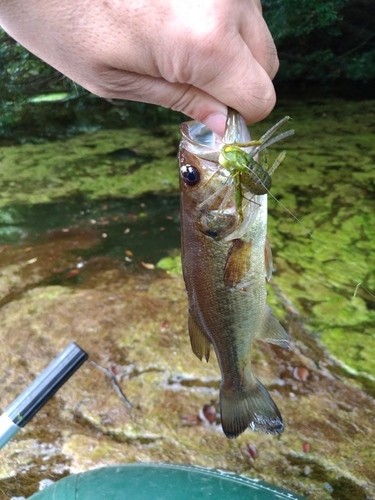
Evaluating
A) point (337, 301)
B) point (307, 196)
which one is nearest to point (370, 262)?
point (337, 301)

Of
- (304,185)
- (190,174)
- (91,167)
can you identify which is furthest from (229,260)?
(91,167)

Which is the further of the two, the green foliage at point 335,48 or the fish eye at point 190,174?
the green foliage at point 335,48

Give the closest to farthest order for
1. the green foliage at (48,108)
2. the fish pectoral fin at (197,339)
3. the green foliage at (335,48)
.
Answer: the fish pectoral fin at (197,339)
the green foliage at (335,48)
the green foliage at (48,108)

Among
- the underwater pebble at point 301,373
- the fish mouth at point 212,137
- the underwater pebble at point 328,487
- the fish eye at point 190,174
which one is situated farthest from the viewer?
the underwater pebble at point 301,373

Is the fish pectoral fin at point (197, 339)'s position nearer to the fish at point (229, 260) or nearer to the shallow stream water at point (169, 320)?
the fish at point (229, 260)

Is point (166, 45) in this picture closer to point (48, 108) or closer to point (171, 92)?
point (171, 92)

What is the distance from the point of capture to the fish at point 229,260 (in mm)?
1171

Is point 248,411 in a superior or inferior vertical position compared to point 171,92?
inferior

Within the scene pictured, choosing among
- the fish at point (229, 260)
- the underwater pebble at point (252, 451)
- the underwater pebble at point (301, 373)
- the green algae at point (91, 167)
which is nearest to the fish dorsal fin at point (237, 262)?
the fish at point (229, 260)

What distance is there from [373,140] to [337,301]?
11.6 feet

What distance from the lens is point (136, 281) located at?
3508 mm

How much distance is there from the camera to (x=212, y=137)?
121cm

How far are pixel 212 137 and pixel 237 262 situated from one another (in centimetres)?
38

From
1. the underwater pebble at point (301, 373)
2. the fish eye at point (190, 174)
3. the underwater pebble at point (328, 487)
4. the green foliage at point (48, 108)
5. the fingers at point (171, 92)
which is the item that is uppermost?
the fingers at point (171, 92)
